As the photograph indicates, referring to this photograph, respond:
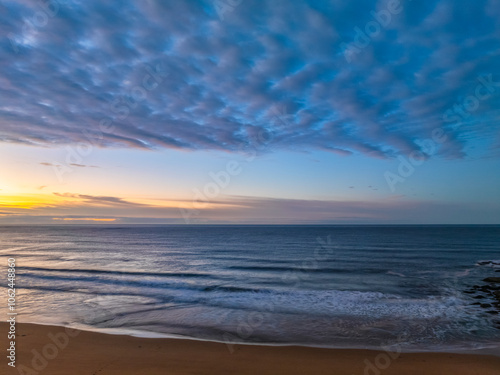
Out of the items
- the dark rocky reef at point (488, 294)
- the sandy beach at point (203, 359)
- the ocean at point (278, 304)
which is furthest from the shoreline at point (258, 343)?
the dark rocky reef at point (488, 294)

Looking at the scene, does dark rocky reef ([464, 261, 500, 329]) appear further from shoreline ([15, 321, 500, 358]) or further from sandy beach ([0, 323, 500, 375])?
sandy beach ([0, 323, 500, 375])

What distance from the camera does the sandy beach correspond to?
9164mm

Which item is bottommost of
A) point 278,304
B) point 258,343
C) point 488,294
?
point 278,304

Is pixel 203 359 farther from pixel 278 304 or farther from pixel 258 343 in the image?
pixel 278 304

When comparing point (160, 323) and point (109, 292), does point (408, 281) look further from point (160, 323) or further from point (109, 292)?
point (109, 292)

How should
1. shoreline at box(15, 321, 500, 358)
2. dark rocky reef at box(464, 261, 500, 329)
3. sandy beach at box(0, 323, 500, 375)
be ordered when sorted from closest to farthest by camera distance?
sandy beach at box(0, 323, 500, 375) → shoreline at box(15, 321, 500, 358) → dark rocky reef at box(464, 261, 500, 329)

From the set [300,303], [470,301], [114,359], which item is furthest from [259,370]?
[470,301]

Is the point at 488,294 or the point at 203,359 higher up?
the point at 203,359

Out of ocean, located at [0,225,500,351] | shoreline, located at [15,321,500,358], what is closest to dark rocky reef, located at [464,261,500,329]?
ocean, located at [0,225,500,351]

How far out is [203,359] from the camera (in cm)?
1006

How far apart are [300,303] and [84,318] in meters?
12.2

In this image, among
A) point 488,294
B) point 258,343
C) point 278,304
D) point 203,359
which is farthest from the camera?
point 488,294

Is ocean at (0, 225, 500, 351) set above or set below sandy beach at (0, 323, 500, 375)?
below

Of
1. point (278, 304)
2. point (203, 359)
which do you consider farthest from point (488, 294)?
point (203, 359)
